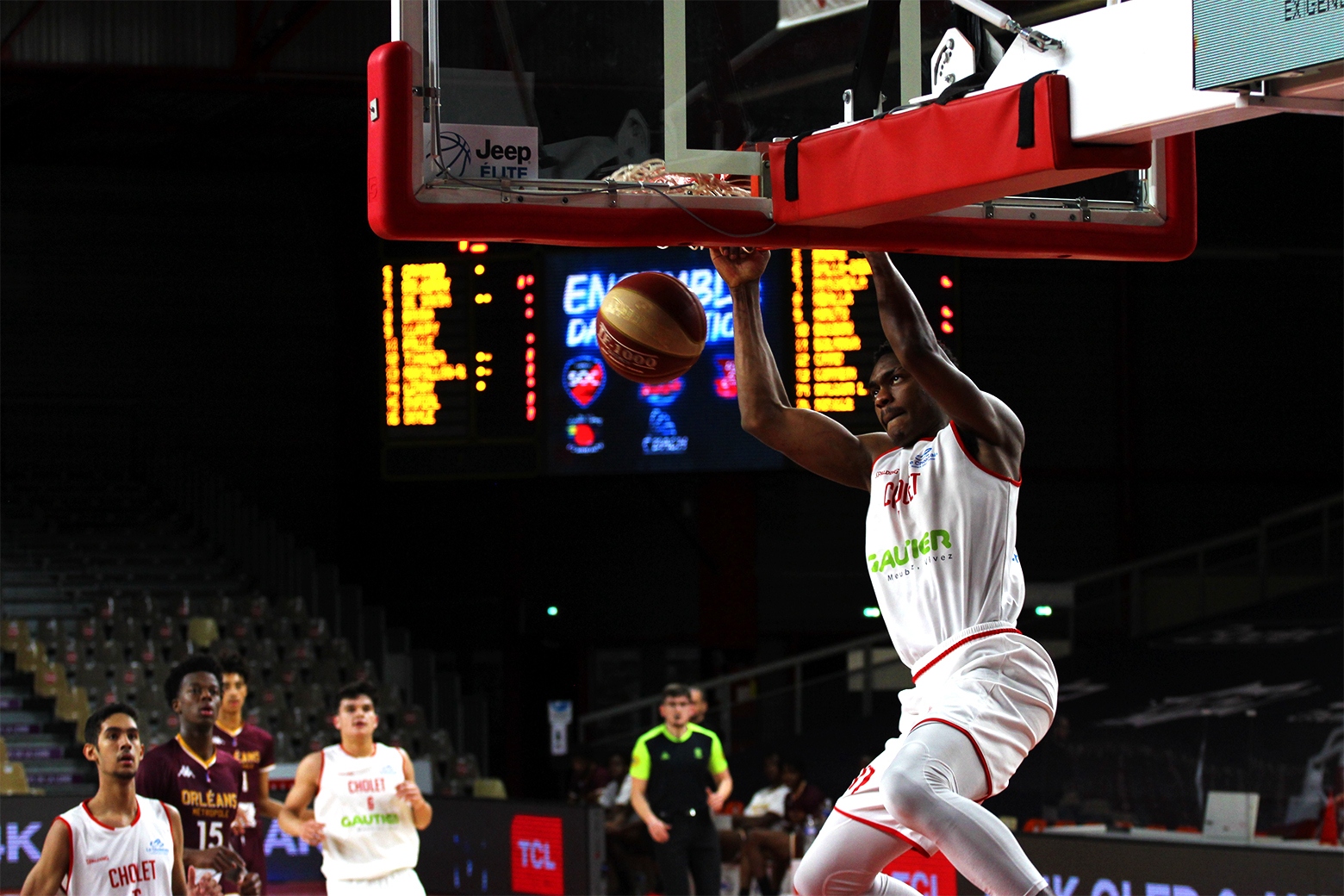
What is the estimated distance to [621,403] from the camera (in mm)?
12430

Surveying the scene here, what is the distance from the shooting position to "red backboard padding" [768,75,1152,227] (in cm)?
369

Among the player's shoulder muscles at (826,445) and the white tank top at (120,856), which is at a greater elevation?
the player's shoulder muscles at (826,445)

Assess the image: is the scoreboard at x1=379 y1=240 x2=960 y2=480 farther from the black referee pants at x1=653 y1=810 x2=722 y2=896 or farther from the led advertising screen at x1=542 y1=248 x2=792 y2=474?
the black referee pants at x1=653 y1=810 x2=722 y2=896

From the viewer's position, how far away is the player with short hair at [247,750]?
325 inches

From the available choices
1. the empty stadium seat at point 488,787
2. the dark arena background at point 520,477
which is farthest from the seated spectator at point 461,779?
the empty stadium seat at point 488,787

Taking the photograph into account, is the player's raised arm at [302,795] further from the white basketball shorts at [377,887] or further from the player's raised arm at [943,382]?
the player's raised arm at [943,382]

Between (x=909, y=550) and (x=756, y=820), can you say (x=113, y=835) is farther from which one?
(x=756, y=820)

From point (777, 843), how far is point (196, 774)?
497 cm

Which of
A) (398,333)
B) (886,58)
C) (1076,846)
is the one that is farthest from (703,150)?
(398,333)

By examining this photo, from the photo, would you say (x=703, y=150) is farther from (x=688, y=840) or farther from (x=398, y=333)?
(x=398, y=333)

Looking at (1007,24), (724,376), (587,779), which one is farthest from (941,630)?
(587,779)

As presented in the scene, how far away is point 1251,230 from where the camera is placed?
17.8 metres

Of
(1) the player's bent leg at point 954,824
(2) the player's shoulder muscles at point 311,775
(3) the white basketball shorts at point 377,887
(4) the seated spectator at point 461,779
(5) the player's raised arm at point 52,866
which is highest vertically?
(1) the player's bent leg at point 954,824

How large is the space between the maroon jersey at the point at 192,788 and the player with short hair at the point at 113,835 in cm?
95
